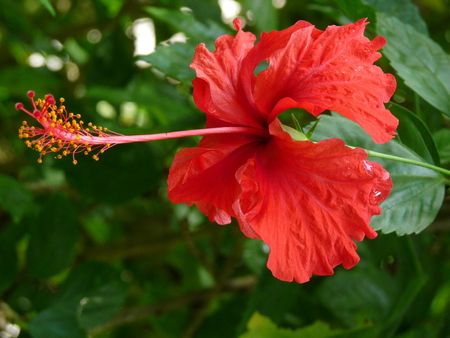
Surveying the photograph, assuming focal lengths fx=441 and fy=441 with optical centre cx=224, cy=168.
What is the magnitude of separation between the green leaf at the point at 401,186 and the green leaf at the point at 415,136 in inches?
0.6

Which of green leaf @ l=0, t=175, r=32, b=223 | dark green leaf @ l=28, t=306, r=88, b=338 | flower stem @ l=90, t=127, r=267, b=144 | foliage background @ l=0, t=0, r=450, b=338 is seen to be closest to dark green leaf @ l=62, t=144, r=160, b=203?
foliage background @ l=0, t=0, r=450, b=338

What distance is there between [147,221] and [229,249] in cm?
50

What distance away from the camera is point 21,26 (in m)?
1.28

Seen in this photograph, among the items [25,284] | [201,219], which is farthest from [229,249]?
[25,284]

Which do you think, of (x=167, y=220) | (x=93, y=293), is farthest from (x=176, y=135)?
(x=167, y=220)

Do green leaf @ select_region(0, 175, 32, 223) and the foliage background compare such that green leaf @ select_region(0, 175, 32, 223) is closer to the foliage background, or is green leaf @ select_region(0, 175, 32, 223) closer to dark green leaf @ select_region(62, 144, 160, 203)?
the foliage background

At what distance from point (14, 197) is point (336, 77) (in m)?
0.77

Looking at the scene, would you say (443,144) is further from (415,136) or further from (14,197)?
(14,197)

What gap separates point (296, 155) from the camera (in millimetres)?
541

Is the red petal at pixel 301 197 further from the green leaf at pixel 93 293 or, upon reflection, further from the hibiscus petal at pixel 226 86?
the green leaf at pixel 93 293

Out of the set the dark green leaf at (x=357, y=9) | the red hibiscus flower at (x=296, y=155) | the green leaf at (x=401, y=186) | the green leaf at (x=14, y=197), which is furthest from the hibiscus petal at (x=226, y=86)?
the green leaf at (x=14, y=197)

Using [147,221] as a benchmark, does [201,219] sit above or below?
above

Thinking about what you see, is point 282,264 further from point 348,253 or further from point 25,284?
point 25,284

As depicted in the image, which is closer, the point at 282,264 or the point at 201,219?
the point at 282,264
